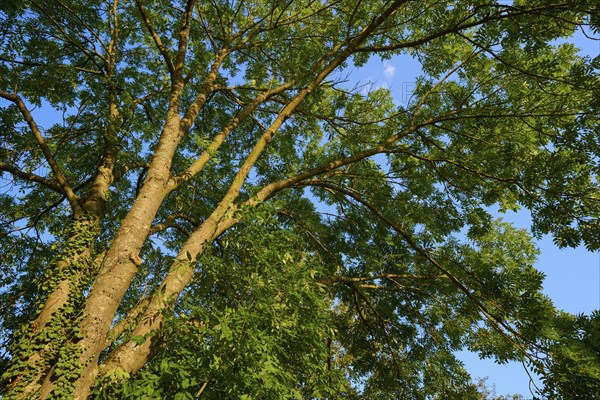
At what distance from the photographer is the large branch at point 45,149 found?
19.9 feet

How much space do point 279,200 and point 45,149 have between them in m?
3.92

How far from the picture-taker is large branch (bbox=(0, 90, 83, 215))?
606 centimetres

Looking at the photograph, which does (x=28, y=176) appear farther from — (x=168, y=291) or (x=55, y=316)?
(x=168, y=291)

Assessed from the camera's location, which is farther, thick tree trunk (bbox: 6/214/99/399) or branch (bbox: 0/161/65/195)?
branch (bbox: 0/161/65/195)

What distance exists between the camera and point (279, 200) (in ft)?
21.0

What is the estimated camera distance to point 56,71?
23.2 feet

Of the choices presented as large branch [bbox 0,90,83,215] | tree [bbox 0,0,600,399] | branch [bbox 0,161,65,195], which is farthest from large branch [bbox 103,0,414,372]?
branch [bbox 0,161,65,195]

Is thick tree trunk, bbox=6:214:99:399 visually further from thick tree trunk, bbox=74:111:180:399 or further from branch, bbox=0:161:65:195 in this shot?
branch, bbox=0:161:65:195

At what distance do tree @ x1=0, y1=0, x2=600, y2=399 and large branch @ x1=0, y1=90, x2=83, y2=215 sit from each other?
0.03 metres

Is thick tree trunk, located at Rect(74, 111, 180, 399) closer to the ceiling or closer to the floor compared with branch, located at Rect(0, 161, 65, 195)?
closer to the floor

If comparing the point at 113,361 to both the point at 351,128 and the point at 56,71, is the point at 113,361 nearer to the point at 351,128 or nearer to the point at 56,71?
the point at 56,71

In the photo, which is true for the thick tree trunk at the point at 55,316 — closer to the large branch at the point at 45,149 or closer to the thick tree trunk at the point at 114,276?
the thick tree trunk at the point at 114,276

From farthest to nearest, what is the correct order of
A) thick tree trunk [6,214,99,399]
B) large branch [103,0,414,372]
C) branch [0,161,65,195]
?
branch [0,161,65,195], thick tree trunk [6,214,99,399], large branch [103,0,414,372]

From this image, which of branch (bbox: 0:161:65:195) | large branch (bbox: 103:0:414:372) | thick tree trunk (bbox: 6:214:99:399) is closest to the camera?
large branch (bbox: 103:0:414:372)
